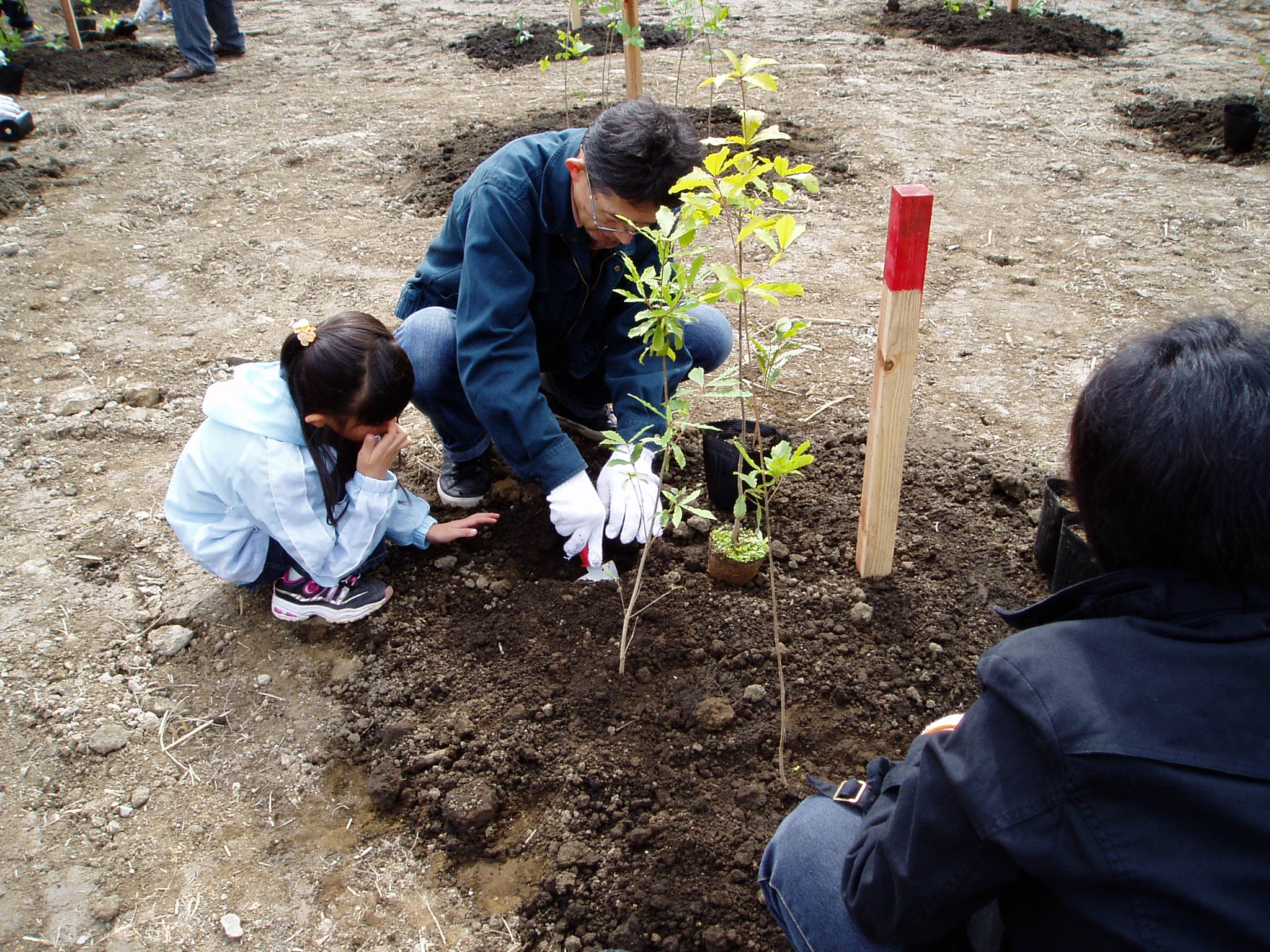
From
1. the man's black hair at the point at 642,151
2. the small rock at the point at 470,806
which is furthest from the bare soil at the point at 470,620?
the man's black hair at the point at 642,151

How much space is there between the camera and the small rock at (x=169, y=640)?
2.31 metres

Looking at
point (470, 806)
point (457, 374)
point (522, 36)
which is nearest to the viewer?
point (470, 806)

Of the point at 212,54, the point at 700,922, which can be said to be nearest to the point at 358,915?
the point at 700,922

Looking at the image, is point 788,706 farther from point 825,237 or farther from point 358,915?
point 825,237

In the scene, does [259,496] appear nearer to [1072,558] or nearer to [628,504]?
[628,504]

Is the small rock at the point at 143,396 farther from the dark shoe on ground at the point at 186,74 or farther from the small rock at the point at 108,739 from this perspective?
the dark shoe on ground at the point at 186,74

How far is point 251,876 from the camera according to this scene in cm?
183

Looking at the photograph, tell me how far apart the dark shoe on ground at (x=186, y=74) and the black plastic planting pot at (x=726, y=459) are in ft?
22.2

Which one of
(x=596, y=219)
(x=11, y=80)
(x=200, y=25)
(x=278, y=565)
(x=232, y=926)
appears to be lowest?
(x=232, y=926)

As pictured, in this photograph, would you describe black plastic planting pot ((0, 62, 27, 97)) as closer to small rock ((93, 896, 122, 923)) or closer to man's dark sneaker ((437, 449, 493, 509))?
man's dark sneaker ((437, 449, 493, 509))

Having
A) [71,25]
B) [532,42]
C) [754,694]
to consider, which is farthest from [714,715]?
[71,25]

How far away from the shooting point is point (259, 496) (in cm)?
218

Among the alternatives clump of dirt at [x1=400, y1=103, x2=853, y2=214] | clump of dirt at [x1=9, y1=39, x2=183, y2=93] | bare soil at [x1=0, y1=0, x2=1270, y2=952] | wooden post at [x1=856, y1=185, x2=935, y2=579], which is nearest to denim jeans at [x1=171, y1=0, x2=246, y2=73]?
clump of dirt at [x1=9, y1=39, x2=183, y2=93]

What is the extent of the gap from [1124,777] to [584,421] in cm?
238
